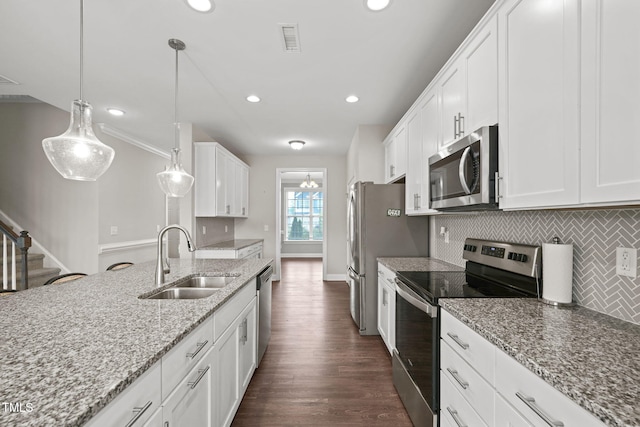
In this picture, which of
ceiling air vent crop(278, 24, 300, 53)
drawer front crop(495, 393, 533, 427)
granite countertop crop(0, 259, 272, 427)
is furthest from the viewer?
ceiling air vent crop(278, 24, 300, 53)

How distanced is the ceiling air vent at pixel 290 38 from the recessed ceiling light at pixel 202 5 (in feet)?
1.48

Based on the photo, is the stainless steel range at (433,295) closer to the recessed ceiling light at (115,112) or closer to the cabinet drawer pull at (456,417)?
the cabinet drawer pull at (456,417)

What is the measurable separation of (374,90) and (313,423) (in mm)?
2940

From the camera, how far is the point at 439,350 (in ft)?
5.15

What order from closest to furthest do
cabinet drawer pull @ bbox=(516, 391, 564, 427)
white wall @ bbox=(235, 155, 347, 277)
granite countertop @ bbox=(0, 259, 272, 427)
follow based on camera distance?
granite countertop @ bbox=(0, 259, 272, 427) < cabinet drawer pull @ bbox=(516, 391, 564, 427) < white wall @ bbox=(235, 155, 347, 277)

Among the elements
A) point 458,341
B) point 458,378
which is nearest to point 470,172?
point 458,341

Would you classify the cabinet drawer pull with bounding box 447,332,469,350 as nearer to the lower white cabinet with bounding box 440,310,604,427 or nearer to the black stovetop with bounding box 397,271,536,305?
the lower white cabinet with bounding box 440,310,604,427

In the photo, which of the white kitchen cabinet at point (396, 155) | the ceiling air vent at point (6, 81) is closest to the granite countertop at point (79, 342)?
the white kitchen cabinet at point (396, 155)

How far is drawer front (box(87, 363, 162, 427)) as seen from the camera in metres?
0.74

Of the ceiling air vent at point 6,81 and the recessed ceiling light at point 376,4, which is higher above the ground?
the recessed ceiling light at point 376,4

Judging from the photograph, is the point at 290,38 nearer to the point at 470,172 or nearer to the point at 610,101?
the point at 470,172

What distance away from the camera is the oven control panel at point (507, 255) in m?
1.56

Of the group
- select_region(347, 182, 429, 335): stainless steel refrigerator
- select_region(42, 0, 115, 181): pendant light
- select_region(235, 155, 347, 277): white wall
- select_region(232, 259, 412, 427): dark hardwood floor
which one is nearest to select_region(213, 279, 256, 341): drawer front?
select_region(232, 259, 412, 427): dark hardwood floor

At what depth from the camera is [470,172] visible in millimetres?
1688
